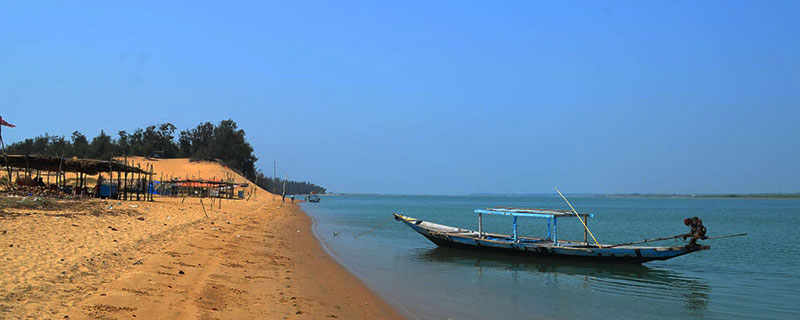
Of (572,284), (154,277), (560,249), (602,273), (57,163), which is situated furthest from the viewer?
(57,163)

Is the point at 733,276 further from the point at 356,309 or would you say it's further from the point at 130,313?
the point at 130,313

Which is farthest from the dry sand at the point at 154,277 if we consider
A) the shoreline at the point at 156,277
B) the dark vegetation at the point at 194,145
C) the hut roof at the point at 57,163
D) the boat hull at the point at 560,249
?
the dark vegetation at the point at 194,145

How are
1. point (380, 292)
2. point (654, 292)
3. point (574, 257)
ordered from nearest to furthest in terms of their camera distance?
point (380, 292), point (654, 292), point (574, 257)

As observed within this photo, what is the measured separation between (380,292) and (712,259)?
49.5ft

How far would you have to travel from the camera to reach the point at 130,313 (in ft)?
21.6

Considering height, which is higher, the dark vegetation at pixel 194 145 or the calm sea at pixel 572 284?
the dark vegetation at pixel 194 145

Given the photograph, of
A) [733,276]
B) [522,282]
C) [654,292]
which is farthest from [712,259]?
[522,282]

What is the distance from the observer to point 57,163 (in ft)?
90.7

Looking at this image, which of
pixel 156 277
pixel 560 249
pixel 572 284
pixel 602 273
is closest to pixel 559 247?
pixel 560 249

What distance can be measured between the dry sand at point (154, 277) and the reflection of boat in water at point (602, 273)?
5032mm

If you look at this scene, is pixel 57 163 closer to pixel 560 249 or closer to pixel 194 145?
pixel 560 249

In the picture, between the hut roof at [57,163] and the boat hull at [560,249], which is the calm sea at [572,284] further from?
Answer: the hut roof at [57,163]

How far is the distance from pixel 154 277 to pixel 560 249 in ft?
42.0

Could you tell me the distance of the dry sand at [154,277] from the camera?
6863 millimetres
